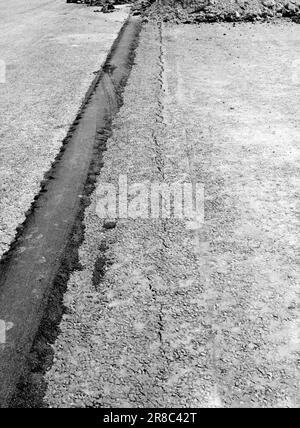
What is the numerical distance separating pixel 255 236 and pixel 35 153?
318cm

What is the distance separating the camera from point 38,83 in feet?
27.6

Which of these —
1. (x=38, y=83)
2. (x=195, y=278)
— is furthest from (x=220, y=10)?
(x=195, y=278)

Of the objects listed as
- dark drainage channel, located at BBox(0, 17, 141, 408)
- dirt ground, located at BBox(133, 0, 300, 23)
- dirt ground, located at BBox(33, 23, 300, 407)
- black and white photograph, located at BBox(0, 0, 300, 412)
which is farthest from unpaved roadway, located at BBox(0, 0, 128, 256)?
dirt ground, located at BBox(133, 0, 300, 23)

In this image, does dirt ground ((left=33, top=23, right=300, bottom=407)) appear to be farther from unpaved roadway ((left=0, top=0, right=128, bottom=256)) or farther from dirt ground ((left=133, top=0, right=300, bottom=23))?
dirt ground ((left=133, top=0, right=300, bottom=23))

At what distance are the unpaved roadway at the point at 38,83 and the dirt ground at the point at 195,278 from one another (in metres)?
0.87

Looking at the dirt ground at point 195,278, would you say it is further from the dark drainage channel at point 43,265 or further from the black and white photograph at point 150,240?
the dark drainage channel at point 43,265

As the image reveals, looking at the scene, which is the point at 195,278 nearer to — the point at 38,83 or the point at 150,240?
the point at 150,240

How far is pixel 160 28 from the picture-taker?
12.9 metres

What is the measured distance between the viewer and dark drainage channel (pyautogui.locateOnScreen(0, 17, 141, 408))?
3.06 meters

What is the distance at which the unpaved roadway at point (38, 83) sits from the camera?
5219mm

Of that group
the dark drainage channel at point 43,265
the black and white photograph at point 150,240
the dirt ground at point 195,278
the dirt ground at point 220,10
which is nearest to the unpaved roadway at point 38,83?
the black and white photograph at point 150,240
